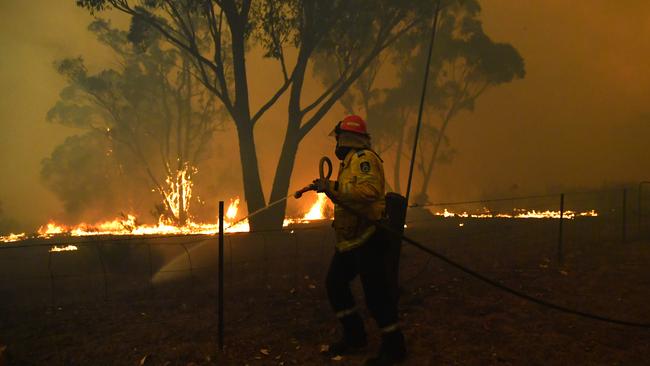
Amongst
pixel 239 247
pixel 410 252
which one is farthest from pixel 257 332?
pixel 239 247

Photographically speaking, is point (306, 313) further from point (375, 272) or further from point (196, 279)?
point (196, 279)

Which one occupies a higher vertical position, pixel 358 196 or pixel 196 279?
pixel 358 196

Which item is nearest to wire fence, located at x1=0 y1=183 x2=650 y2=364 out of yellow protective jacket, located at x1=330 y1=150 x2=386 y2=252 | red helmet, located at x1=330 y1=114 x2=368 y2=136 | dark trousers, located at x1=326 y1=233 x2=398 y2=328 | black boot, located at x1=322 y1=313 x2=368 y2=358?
black boot, located at x1=322 y1=313 x2=368 y2=358

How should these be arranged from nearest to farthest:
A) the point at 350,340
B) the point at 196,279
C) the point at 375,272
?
the point at 375,272 → the point at 350,340 → the point at 196,279

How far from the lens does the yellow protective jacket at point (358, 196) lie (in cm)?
409

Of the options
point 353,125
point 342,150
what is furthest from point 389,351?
point 353,125

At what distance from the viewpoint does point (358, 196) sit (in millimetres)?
4055

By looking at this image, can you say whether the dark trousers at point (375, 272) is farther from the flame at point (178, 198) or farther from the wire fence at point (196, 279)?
the flame at point (178, 198)

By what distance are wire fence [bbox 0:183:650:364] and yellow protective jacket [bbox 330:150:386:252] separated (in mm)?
1595

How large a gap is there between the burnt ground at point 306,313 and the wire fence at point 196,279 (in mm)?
34

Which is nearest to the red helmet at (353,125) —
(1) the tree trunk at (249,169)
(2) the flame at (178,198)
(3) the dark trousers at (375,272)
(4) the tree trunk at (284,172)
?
(3) the dark trousers at (375,272)

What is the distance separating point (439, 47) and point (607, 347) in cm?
2683

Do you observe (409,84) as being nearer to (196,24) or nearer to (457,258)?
(196,24)

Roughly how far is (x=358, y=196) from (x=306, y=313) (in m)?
2.78
